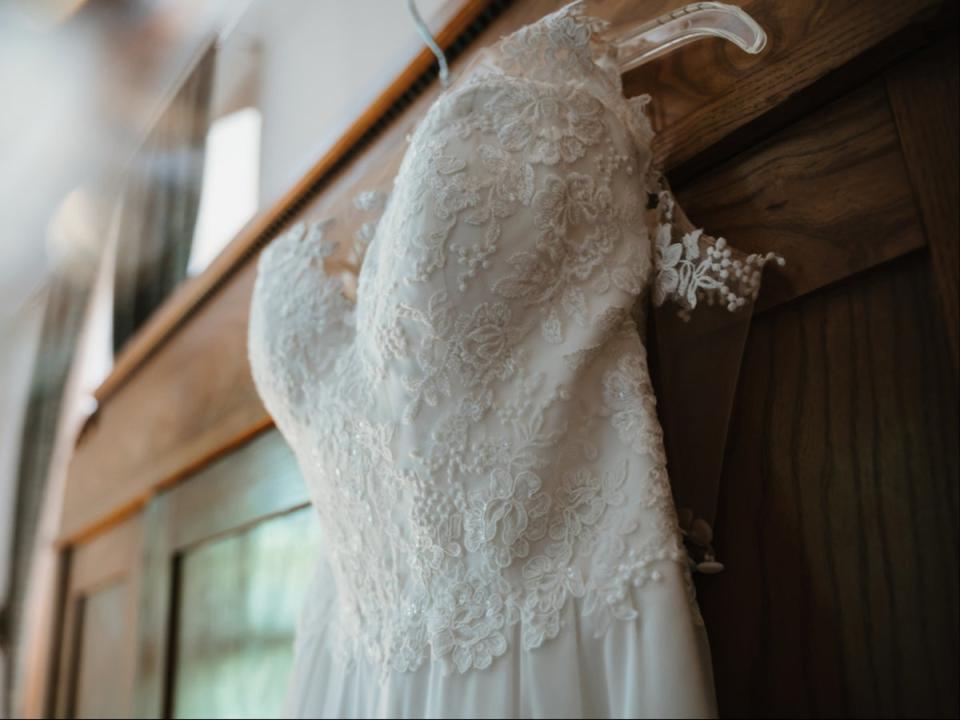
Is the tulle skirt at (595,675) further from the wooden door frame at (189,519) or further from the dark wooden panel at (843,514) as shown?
the wooden door frame at (189,519)

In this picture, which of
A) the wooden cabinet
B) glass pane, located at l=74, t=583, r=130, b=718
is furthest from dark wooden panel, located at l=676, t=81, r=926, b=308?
glass pane, located at l=74, t=583, r=130, b=718

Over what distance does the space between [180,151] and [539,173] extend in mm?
1747

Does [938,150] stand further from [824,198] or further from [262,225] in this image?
[262,225]

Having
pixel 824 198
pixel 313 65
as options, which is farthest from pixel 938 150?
pixel 313 65

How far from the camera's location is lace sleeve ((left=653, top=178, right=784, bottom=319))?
58 cm

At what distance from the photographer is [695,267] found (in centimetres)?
60

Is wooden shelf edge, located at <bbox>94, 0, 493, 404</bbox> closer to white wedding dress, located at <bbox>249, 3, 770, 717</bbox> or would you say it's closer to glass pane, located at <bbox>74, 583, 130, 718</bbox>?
white wedding dress, located at <bbox>249, 3, 770, 717</bbox>

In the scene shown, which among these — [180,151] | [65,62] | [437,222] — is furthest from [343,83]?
[437,222]

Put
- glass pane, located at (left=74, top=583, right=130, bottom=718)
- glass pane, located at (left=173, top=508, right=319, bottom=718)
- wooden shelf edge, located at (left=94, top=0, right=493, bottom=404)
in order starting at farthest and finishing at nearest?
glass pane, located at (left=74, top=583, right=130, bottom=718)
glass pane, located at (left=173, top=508, right=319, bottom=718)
wooden shelf edge, located at (left=94, top=0, right=493, bottom=404)

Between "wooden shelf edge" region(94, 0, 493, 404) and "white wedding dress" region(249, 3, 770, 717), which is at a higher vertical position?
"wooden shelf edge" region(94, 0, 493, 404)

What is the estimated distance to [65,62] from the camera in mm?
2062

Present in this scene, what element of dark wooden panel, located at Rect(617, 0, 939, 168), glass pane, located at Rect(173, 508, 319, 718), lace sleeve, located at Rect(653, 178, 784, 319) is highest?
dark wooden panel, located at Rect(617, 0, 939, 168)

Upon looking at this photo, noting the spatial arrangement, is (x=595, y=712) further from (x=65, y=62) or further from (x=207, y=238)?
(x=65, y=62)

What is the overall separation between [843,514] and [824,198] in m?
0.22
